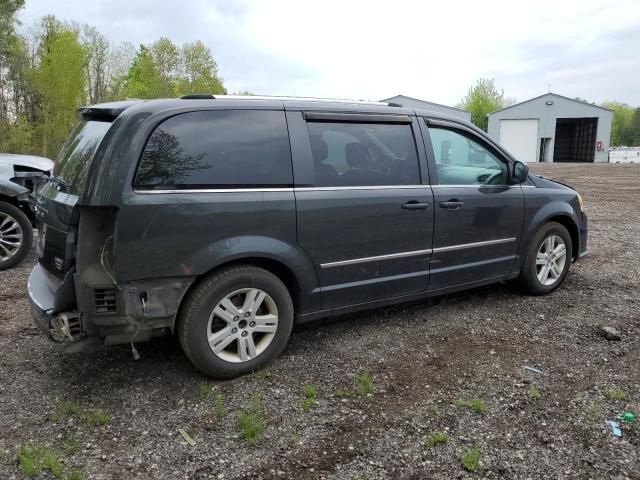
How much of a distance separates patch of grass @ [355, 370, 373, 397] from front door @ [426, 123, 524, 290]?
1.14 meters

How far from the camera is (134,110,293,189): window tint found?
3.12m

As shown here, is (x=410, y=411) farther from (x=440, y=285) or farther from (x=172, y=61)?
(x=172, y=61)

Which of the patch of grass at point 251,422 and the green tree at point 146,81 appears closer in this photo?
the patch of grass at point 251,422

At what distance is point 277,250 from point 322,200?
19.2 inches

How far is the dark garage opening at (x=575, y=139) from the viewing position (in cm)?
4953

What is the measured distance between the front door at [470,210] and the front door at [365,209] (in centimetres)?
16

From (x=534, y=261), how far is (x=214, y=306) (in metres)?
3.22

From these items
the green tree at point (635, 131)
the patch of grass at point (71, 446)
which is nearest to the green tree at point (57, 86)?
the patch of grass at point (71, 446)

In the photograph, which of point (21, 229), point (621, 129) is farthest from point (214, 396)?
point (621, 129)

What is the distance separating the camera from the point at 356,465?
2.62m

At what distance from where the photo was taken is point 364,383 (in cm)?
339

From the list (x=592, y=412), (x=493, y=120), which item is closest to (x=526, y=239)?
(x=592, y=412)

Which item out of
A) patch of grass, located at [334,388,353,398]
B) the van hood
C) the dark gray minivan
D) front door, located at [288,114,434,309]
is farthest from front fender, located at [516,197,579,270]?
the van hood

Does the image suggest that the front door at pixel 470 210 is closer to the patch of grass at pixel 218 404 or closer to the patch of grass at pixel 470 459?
the patch of grass at pixel 470 459
